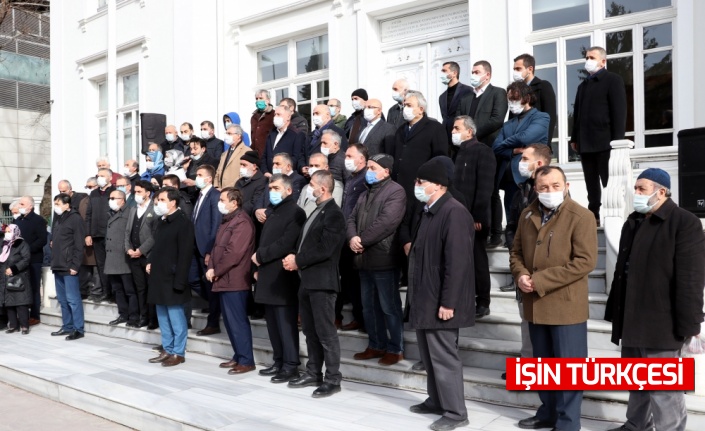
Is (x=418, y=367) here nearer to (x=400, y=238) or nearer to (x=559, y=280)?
(x=400, y=238)

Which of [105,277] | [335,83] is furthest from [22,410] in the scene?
[335,83]

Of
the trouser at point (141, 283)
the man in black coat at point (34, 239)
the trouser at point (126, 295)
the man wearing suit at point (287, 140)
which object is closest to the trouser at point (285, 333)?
the man wearing suit at point (287, 140)

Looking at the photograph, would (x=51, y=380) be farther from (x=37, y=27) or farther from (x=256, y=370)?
(x=37, y=27)

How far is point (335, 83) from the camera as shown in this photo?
1187 cm

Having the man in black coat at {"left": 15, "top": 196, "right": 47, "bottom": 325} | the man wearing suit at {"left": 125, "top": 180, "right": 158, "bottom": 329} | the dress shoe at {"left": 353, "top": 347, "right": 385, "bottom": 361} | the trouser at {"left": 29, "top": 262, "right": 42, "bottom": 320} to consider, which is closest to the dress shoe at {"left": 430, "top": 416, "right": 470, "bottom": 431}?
the dress shoe at {"left": 353, "top": 347, "right": 385, "bottom": 361}

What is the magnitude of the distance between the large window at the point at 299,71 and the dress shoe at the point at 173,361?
626 centimetres

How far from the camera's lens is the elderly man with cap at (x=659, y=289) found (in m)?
4.18

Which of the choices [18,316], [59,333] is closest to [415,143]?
[59,333]

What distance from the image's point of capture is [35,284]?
10992mm

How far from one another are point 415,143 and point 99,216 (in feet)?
18.4

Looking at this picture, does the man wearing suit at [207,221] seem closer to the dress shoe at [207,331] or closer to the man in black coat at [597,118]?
the dress shoe at [207,331]

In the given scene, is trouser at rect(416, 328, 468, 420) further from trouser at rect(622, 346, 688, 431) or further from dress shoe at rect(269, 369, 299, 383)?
dress shoe at rect(269, 369, 299, 383)

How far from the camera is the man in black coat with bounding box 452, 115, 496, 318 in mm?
6141

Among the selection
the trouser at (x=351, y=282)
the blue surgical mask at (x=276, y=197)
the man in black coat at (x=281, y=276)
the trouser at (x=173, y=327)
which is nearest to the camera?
the man in black coat at (x=281, y=276)
